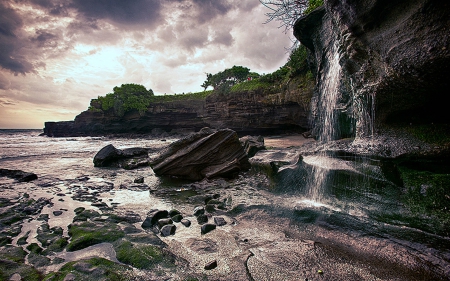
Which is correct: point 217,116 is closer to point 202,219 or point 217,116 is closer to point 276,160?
point 276,160

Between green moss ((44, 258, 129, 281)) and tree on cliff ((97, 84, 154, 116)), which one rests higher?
tree on cliff ((97, 84, 154, 116))

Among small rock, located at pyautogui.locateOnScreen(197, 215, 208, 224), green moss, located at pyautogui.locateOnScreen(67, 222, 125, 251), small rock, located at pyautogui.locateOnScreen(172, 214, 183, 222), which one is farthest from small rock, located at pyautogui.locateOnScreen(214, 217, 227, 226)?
green moss, located at pyautogui.locateOnScreen(67, 222, 125, 251)

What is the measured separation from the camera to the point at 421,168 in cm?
368

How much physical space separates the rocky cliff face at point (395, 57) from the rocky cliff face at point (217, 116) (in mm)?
13957

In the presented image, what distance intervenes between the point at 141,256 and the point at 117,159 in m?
9.89

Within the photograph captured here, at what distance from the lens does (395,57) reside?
143 inches

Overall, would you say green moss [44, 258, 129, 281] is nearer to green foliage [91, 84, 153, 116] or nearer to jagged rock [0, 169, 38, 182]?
jagged rock [0, 169, 38, 182]

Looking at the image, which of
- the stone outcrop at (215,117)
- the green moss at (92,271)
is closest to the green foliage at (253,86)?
the stone outcrop at (215,117)

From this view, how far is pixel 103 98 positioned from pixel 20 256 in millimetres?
42651

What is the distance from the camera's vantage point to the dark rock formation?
428 inches

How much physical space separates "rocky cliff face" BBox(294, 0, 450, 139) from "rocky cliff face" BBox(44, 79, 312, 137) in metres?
14.0

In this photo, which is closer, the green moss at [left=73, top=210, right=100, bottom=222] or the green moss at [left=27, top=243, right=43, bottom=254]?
the green moss at [left=27, top=243, right=43, bottom=254]

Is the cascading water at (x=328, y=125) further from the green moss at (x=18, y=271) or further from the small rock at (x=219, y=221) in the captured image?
the green moss at (x=18, y=271)

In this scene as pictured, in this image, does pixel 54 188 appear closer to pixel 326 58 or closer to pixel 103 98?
pixel 326 58
